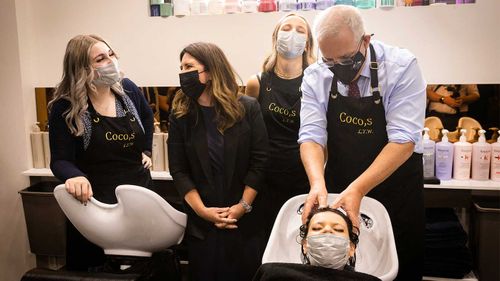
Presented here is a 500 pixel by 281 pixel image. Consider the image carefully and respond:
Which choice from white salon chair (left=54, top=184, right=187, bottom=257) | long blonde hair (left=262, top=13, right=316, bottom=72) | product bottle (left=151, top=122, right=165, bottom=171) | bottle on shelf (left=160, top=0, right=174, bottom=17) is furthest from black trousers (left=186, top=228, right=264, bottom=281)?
bottle on shelf (left=160, top=0, right=174, bottom=17)

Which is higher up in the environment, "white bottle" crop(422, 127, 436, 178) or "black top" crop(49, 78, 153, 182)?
"black top" crop(49, 78, 153, 182)

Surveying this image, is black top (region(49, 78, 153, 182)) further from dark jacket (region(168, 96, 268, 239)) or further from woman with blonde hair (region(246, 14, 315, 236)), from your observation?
woman with blonde hair (region(246, 14, 315, 236))

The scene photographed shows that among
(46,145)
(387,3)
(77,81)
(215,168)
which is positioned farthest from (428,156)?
(46,145)

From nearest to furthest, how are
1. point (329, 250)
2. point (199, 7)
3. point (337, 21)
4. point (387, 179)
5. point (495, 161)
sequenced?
1. point (329, 250)
2. point (337, 21)
3. point (387, 179)
4. point (495, 161)
5. point (199, 7)

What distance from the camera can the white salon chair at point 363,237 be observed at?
1.73 metres

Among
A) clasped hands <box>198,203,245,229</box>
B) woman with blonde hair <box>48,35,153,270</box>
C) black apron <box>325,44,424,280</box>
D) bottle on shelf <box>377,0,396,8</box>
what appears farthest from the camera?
bottle on shelf <box>377,0,396,8</box>

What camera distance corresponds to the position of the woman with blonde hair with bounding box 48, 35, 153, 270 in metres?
2.20

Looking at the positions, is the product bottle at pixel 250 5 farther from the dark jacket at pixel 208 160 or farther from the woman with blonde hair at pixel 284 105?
the dark jacket at pixel 208 160

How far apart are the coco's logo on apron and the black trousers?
0.65m

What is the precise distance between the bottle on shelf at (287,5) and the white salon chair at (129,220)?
1.59 m

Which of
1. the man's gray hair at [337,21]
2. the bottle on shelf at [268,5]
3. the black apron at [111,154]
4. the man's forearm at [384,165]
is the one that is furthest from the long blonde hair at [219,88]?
the bottle on shelf at [268,5]

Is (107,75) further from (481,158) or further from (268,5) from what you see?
(481,158)

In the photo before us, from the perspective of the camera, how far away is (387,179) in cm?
203

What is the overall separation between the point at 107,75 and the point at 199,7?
3.69 ft
